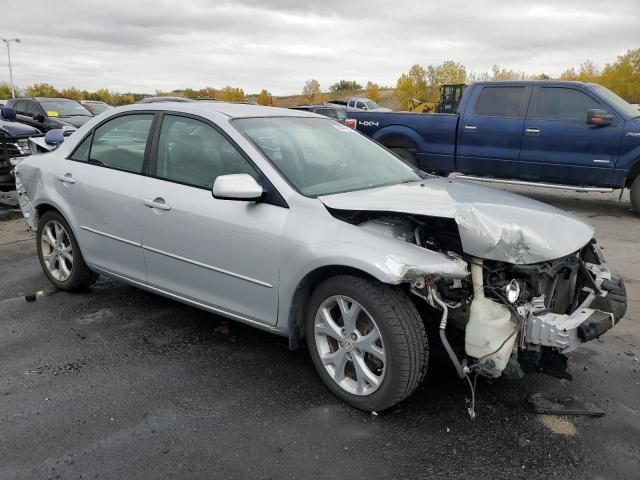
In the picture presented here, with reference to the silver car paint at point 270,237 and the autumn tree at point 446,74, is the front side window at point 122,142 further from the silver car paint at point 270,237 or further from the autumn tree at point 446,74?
the autumn tree at point 446,74

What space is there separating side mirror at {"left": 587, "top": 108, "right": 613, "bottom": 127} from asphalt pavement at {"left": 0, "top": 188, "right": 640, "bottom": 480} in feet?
15.8

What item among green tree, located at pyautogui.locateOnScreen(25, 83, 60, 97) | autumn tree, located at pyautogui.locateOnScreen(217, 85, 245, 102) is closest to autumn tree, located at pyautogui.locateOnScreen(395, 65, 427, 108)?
autumn tree, located at pyautogui.locateOnScreen(217, 85, 245, 102)

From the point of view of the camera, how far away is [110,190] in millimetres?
4023

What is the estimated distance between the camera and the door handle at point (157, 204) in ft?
11.9

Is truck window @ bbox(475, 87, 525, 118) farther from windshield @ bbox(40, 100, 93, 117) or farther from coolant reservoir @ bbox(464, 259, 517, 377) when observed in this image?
windshield @ bbox(40, 100, 93, 117)

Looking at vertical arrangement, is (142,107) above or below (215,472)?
above

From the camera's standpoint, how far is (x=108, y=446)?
2.71 metres

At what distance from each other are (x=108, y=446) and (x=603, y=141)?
315 inches

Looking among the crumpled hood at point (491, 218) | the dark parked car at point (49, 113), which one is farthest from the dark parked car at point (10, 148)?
the crumpled hood at point (491, 218)

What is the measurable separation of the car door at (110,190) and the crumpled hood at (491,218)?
1.55 meters

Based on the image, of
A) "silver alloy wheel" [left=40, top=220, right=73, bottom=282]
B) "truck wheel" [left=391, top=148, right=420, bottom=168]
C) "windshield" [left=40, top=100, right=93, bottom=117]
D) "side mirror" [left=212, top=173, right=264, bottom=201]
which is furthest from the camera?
"windshield" [left=40, top=100, right=93, bottom=117]

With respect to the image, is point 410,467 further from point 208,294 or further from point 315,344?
point 208,294

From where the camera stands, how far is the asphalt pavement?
8.49ft

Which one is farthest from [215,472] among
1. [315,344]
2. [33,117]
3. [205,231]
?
[33,117]
